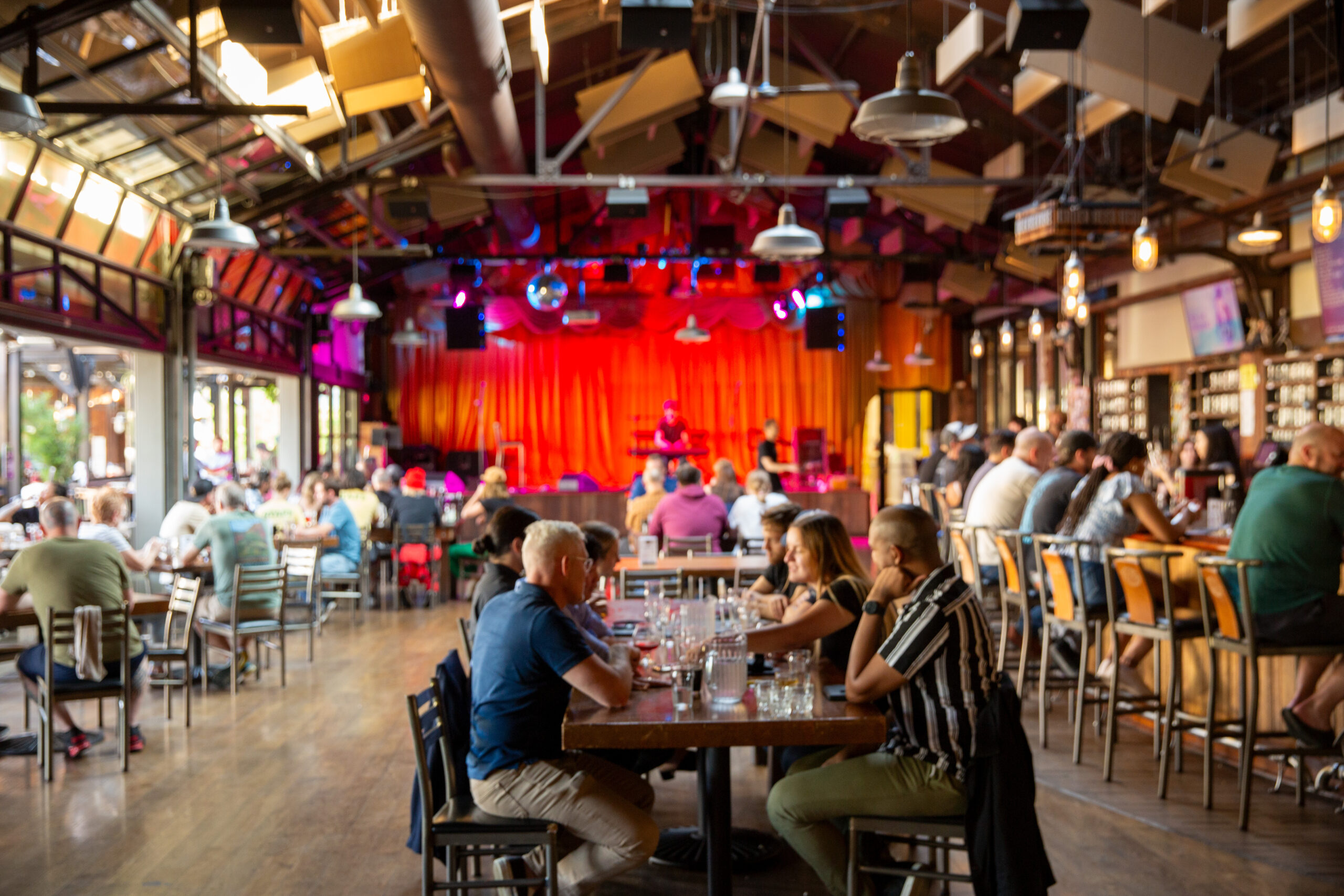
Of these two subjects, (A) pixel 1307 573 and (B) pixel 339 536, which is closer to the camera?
(A) pixel 1307 573

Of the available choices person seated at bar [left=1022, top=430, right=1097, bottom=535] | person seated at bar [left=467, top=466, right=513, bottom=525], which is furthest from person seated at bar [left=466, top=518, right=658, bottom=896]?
person seated at bar [left=467, top=466, right=513, bottom=525]

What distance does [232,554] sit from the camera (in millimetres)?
6387

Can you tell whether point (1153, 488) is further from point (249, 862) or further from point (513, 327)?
point (513, 327)

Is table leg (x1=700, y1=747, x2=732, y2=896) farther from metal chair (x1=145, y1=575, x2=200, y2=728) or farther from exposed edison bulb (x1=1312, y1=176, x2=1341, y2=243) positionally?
exposed edison bulb (x1=1312, y1=176, x2=1341, y2=243)

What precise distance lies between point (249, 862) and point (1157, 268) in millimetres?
10204

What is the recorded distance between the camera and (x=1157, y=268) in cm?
1120

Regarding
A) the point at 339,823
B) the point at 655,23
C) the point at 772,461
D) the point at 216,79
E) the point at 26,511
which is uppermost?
the point at 655,23

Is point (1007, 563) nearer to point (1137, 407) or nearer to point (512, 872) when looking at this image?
point (512, 872)

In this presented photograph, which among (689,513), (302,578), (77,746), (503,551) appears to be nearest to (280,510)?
(302,578)

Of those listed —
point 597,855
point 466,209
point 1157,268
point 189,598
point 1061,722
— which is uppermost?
point 466,209

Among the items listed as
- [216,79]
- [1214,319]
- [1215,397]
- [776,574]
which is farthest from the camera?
[1215,397]

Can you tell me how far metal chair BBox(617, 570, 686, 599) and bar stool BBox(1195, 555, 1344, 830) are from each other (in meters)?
2.43

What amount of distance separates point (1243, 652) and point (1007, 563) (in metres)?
1.72

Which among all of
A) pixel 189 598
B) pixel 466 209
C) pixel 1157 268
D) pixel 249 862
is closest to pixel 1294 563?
pixel 249 862
